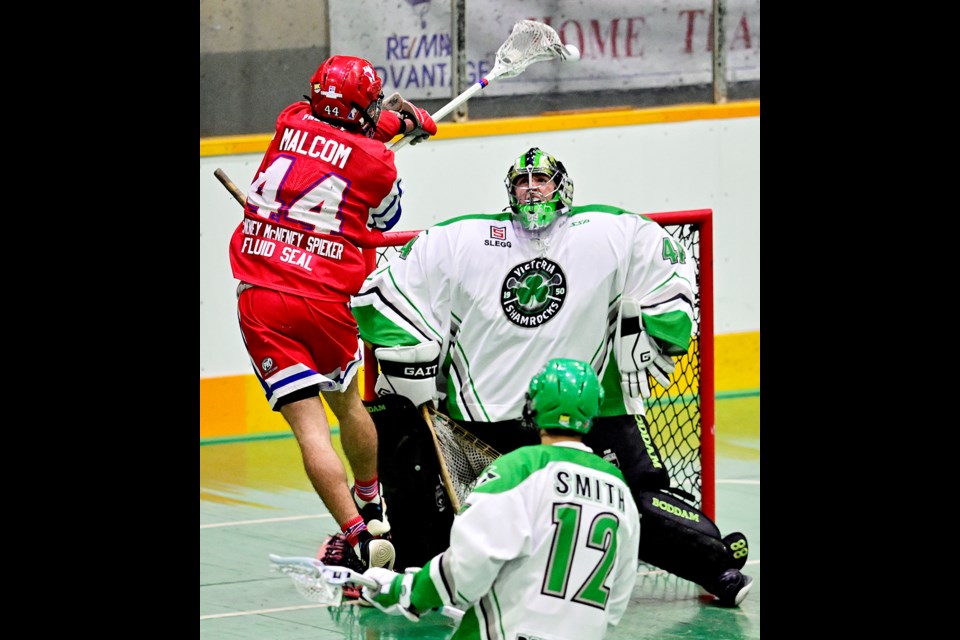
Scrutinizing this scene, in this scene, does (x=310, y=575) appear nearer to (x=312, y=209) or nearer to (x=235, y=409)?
(x=312, y=209)

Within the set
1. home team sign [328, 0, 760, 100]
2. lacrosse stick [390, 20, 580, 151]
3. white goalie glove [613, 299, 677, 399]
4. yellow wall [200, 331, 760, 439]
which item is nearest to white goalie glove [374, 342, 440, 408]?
white goalie glove [613, 299, 677, 399]

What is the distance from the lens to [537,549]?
389 cm

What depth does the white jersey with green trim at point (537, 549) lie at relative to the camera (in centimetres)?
384

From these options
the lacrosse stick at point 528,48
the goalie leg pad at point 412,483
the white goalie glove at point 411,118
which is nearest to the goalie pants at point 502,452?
the goalie leg pad at point 412,483

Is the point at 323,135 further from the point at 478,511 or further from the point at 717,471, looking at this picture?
the point at 717,471

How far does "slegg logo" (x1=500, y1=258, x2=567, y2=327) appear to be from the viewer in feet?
18.0

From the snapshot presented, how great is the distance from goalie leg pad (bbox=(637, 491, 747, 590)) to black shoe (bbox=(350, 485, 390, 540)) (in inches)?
35.3

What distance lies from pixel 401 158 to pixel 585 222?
3425mm

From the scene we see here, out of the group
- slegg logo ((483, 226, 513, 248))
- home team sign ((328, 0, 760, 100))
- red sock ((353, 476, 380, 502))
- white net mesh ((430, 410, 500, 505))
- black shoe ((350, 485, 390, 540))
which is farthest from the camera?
home team sign ((328, 0, 760, 100))

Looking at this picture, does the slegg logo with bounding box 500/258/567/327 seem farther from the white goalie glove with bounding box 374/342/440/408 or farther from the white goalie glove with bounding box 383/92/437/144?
the white goalie glove with bounding box 383/92/437/144

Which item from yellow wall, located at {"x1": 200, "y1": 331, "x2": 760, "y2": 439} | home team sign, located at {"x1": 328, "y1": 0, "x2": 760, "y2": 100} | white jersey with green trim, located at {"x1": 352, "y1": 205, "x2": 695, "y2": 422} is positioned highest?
home team sign, located at {"x1": 328, "y1": 0, "x2": 760, "y2": 100}

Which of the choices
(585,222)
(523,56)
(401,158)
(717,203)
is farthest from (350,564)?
(717,203)

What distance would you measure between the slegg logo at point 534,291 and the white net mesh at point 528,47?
1.77m

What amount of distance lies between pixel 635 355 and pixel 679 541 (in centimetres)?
64
